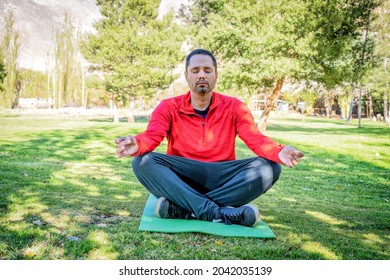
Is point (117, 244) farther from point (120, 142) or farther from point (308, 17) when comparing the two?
point (308, 17)

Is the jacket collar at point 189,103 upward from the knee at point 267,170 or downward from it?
upward

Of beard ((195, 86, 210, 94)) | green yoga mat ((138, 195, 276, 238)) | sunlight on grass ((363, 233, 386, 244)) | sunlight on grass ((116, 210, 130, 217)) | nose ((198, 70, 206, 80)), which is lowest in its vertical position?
sunlight on grass ((363, 233, 386, 244))

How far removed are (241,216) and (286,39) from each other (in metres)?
13.8

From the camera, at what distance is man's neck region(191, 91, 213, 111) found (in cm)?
333

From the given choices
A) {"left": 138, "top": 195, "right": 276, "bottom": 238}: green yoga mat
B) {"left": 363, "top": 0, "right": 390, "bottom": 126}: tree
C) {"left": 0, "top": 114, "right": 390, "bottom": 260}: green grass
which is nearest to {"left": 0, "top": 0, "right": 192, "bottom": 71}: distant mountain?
{"left": 0, "top": 114, "right": 390, "bottom": 260}: green grass

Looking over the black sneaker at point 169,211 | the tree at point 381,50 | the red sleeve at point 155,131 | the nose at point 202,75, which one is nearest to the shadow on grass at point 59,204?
the black sneaker at point 169,211

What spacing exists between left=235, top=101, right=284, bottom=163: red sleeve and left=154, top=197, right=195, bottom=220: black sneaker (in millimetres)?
754

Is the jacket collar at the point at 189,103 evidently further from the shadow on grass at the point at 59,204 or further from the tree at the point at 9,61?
the tree at the point at 9,61

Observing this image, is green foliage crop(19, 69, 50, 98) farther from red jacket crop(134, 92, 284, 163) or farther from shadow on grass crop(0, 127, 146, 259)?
red jacket crop(134, 92, 284, 163)

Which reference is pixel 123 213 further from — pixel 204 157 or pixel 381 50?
pixel 381 50

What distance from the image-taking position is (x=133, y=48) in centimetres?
2533

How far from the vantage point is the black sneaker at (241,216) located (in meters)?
2.79

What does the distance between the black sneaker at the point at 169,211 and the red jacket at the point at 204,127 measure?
48 centimetres

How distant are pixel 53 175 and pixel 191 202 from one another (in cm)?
289
